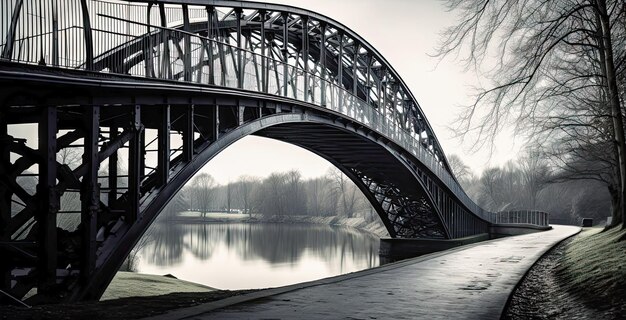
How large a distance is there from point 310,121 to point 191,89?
9962 mm

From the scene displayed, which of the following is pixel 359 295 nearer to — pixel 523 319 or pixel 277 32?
pixel 523 319

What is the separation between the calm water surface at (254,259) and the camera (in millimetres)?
33938

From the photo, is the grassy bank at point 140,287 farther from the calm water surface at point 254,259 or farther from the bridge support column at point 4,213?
the calm water surface at point 254,259

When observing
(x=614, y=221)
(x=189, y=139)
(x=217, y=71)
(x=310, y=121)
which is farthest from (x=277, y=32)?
(x=614, y=221)

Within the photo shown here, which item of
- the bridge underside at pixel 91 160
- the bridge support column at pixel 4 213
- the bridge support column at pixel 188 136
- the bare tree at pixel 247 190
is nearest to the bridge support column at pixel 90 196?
the bridge underside at pixel 91 160

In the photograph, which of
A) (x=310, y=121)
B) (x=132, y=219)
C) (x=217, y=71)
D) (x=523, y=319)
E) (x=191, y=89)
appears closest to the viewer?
(x=523, y=319)

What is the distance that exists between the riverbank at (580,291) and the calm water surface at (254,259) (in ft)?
61.1

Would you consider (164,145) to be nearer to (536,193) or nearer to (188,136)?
(188,136)

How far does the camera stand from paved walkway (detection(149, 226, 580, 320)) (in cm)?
802

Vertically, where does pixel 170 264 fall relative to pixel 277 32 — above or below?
below

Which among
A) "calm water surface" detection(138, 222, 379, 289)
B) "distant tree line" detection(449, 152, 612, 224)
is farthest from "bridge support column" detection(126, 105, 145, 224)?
"distant tree line" detection(449, 152, 612, 224)

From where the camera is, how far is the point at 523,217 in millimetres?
60625

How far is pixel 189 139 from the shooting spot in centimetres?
1566

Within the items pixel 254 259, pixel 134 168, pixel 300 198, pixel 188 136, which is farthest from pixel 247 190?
pixel 134 168
